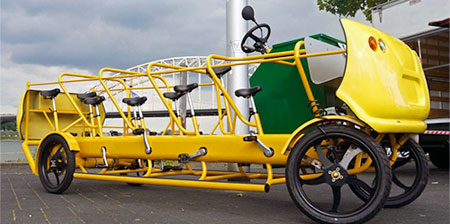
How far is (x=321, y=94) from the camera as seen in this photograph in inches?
151

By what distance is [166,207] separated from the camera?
150 inches

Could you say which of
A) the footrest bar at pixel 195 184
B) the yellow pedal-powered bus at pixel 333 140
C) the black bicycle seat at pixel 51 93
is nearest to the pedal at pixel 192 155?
the yellow pedal-powered bus at pixel 333 140

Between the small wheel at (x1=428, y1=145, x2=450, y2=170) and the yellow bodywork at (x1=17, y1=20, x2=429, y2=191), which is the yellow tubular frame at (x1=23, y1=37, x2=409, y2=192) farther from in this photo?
the small wheel at (x1=428, y1=145, x2=450, y2=170)

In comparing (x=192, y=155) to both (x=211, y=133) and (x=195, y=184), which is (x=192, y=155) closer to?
(x=195, y=184)

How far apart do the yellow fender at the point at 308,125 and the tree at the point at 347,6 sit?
14.2 meters

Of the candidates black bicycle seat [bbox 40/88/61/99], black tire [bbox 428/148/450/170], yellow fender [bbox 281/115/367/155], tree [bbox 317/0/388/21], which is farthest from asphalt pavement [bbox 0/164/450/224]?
tree [bbox 317/0/388/21]

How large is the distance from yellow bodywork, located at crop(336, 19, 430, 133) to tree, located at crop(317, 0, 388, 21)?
45.8 feet

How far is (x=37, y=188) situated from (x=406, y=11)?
6.25 m

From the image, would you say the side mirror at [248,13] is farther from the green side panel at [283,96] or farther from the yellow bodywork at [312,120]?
the green side panel at [283,96]

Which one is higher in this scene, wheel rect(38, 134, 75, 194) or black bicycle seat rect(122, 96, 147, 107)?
black bicycle seat rect(122, 96, 147, 107)

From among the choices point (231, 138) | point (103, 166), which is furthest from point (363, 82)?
point (103, 166)

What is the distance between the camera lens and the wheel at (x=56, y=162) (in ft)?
15.0

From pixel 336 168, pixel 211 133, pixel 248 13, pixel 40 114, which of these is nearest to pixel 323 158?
pixel 336 168

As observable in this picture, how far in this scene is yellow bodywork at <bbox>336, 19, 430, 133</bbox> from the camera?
291cm
